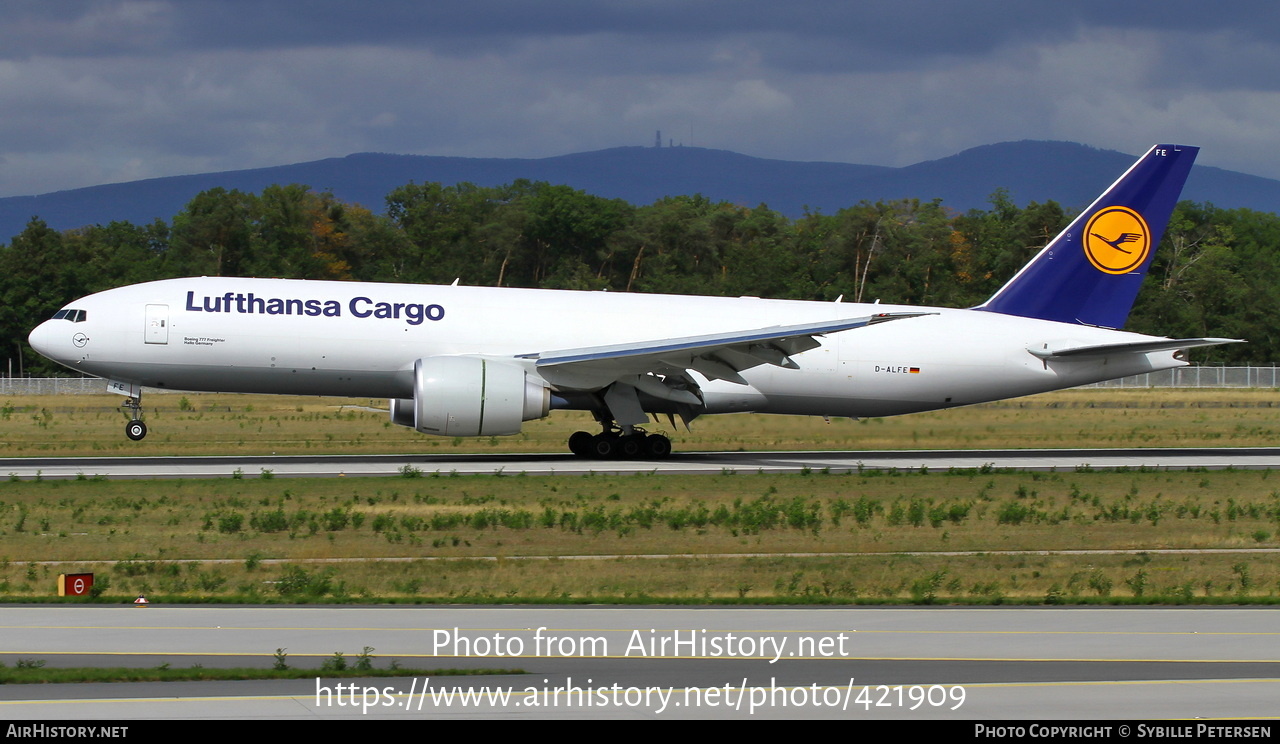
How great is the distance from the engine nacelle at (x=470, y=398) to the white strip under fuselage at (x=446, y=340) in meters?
1.13

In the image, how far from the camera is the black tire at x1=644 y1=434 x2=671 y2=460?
93.1 feet

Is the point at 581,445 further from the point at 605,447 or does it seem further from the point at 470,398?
the point at 470,398

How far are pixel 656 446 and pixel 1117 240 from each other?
1255 cm

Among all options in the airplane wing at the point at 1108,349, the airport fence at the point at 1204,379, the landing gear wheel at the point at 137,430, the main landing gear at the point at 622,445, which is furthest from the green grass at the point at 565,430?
the airport fence at the point at 1204,379

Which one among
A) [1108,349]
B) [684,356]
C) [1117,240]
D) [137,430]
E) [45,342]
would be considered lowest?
[137,430]

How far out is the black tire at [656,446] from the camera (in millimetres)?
28391

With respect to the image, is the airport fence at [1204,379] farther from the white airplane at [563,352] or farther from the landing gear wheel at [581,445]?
the landing gear wheel at [581,445]

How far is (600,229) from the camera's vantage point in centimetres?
9288

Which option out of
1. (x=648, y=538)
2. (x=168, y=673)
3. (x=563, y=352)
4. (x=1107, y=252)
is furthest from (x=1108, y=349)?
(x=168, y=673)

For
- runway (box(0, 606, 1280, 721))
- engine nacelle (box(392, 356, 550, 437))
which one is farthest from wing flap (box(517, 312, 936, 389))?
runway (box(0, 606, 1280, 721))

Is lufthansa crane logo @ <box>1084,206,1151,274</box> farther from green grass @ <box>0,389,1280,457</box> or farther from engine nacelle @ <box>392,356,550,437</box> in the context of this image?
engine nacelle @ <box>392,356,550,437</box>

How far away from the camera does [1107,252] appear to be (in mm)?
30859
